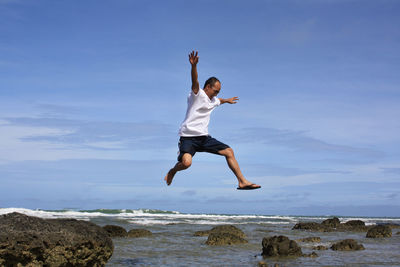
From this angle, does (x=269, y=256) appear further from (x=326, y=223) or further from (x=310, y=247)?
(x=326, y=223)

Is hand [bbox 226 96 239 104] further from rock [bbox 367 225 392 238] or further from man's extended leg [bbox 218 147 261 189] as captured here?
rock [bbox 367 225 392 238]

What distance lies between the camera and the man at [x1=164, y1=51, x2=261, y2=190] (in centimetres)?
800

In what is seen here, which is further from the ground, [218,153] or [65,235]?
[218,153]

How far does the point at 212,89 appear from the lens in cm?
808

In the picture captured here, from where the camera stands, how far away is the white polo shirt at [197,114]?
7.97m

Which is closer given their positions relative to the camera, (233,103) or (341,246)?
(233,103)

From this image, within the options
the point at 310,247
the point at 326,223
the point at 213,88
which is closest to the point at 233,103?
the point at 213,88

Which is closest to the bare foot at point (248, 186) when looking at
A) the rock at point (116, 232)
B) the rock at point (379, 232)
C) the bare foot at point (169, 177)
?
the bare foot at point (169, 177)

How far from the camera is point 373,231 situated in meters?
17.4

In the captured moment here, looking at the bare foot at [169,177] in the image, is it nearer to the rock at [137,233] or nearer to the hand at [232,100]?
the hand at [232,100]

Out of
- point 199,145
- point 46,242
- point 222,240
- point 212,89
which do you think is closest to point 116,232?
point 222,240

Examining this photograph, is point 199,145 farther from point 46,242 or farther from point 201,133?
point 46,242

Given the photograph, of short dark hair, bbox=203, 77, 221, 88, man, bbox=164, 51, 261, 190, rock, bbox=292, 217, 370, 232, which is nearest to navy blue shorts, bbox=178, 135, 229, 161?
man, bbox=164, 51, 261, 190

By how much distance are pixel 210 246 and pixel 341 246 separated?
365 cm
